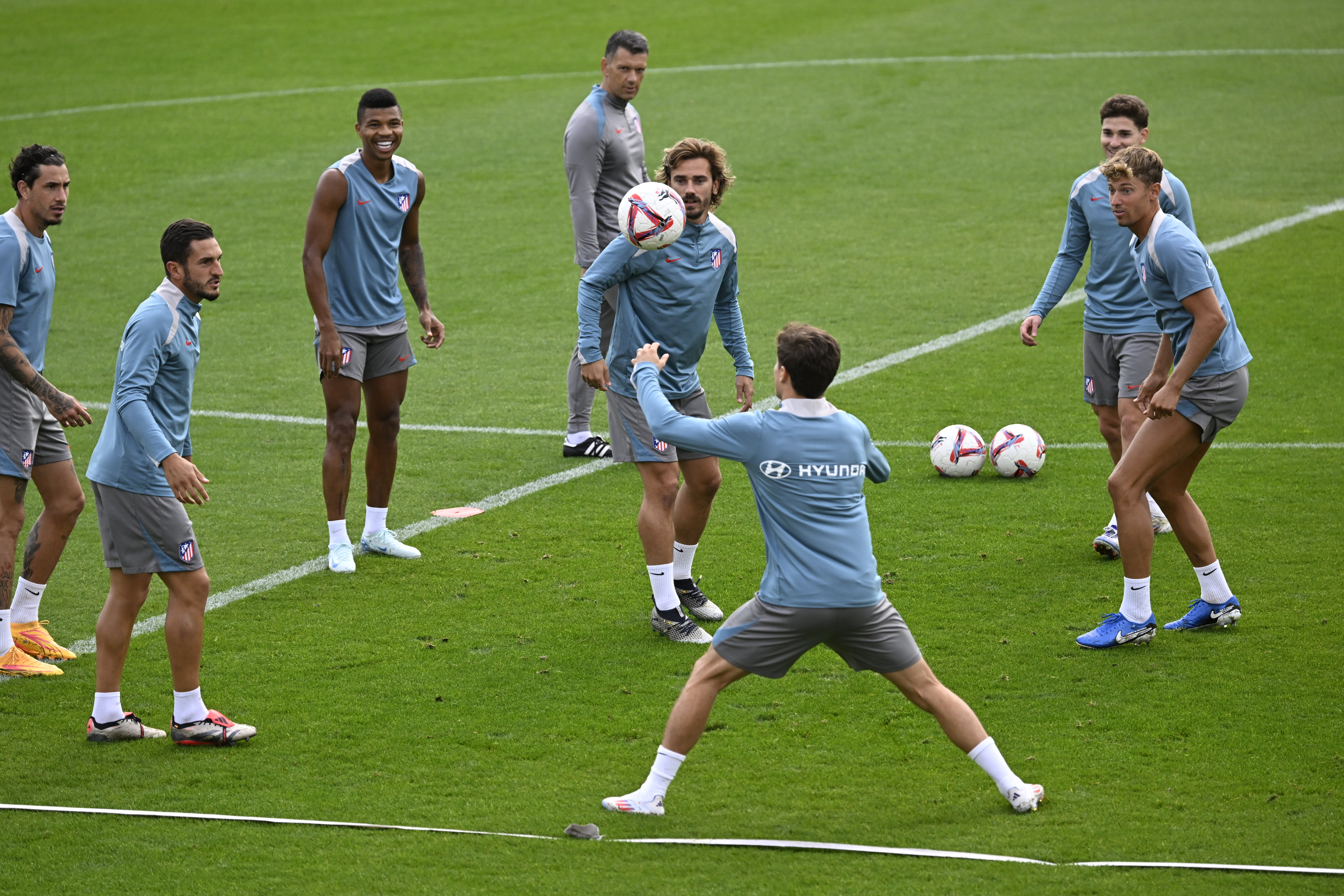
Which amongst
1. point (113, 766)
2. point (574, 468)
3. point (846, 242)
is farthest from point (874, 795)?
point (846, 242)

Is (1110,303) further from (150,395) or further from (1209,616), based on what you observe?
(150,395)

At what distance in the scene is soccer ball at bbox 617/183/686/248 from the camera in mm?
6867

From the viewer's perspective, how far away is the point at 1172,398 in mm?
6645

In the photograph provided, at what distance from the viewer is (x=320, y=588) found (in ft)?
26.9

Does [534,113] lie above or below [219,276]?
above

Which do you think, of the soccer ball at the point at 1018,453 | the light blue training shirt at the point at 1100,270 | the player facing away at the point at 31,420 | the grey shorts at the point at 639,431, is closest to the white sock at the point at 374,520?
the player facing away at the point at 31,420

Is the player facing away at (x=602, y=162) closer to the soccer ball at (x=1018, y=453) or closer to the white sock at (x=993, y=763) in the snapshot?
the soccer ball at (x=1018, y=453)

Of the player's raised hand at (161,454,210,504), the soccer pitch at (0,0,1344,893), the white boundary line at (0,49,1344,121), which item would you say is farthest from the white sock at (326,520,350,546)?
the white boundary line at (0,49,1344,121)

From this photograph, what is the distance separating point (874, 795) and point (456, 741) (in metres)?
1.80

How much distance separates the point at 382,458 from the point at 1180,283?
4635 mm

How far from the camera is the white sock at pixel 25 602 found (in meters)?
7.28

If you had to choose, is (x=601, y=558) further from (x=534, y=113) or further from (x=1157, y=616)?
(x=534, y=113)

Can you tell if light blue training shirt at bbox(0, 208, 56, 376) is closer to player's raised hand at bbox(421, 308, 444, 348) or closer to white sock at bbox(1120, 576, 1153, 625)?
player's raised hand at bbox(421, 308, 444, 348)

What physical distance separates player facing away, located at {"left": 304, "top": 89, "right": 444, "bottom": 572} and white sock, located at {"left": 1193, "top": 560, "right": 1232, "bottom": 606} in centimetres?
434
